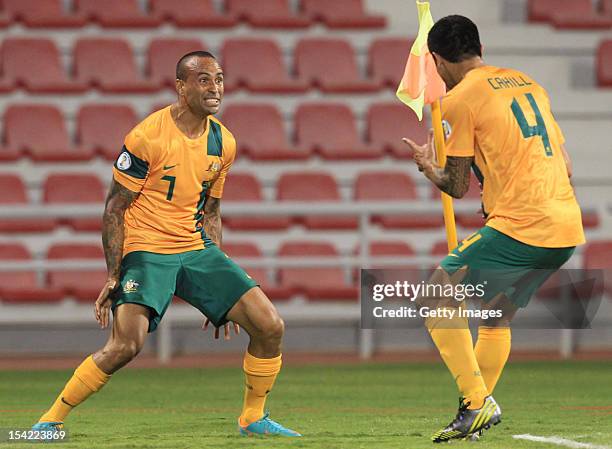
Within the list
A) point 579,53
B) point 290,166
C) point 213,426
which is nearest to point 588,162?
point 579,53

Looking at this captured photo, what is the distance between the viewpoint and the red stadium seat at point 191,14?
13266 millimetres

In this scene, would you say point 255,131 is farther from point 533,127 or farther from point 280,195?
point 533,127

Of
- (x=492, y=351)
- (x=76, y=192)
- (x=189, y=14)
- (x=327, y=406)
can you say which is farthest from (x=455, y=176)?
(x=189, y=14)

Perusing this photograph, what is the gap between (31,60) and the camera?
41.7 feet

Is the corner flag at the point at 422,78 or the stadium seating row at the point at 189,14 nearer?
the corner flag at the point at 422,78

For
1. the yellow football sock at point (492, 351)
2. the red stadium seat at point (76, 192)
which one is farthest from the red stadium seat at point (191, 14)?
the yellow football sock at point (492, 351)

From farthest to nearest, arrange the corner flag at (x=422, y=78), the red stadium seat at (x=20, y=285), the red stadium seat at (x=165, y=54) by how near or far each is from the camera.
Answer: the red stadium seat at (x=165, y=54) → the red stadium seat at (x=20, y=285) → the corner flag at (x=422, y=78)

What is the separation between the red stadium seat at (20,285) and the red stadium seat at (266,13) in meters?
3.83

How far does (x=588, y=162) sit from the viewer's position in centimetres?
1301

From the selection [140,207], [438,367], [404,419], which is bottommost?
[438,367]

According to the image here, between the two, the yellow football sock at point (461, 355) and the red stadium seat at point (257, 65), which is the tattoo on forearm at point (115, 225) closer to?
the yellow football sock at point (461, 355)

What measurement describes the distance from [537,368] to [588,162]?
12.5 feet

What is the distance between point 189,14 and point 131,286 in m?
8.07

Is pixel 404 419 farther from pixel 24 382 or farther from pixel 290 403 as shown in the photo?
pixel 24 382
